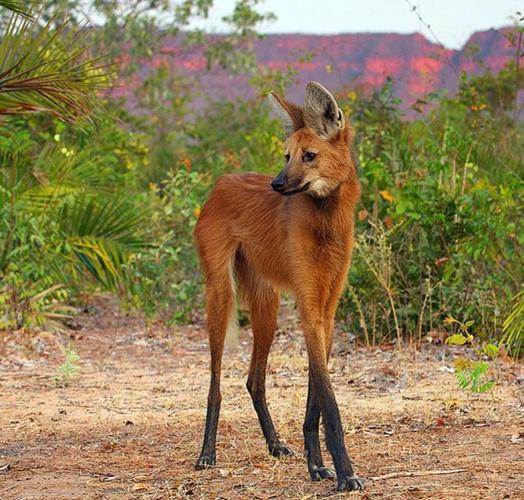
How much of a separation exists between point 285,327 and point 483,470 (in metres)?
4.86

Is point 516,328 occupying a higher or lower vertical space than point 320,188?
lower

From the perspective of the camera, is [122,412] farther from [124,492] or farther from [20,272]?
[20,272]

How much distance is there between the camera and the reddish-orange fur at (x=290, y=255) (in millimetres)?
4238

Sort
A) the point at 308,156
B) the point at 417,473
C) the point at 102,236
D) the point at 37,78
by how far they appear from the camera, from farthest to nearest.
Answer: the point at 102,236
the point at 37,78
the point at 417,473
the point at 308,156

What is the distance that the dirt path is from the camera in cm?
438

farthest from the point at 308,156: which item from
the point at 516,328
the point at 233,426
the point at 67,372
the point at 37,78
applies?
the point at 67,372

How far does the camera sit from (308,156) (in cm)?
420

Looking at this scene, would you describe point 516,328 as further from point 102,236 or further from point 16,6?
point 102,236

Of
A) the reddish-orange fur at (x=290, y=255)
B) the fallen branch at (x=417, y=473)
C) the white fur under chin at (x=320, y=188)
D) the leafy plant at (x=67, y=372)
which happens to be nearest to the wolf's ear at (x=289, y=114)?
the reddish-orange fur at (x=290, y=255)

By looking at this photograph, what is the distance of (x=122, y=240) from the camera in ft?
29.7

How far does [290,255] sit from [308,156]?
47cm

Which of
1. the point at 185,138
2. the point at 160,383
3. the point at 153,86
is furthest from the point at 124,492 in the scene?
the point at 153,86

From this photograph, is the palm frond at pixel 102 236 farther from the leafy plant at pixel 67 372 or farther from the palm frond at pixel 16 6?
the palm frond at pixel 16 6

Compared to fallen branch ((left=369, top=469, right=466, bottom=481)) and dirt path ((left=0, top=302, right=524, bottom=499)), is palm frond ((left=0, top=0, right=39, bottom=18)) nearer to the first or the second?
dirt path ((left=0, top=302, right=524, bottom=499))
